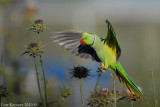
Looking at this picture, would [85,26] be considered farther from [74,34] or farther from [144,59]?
[74,34]

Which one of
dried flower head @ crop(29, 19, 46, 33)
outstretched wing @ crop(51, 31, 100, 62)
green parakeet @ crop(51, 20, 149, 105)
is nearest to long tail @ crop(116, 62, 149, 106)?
green parakeet @ crop(51, 20, 149, 105)

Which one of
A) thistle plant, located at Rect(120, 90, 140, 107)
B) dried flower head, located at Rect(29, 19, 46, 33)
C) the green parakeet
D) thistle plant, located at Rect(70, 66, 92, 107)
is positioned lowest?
thistle plant, located at Rect(120, 90, 140, 107)

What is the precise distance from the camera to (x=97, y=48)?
175 cm

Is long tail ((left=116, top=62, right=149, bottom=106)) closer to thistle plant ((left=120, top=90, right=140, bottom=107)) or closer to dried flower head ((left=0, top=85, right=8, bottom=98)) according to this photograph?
thistle plant ((left=120, top=90, right=140, bottom=107))

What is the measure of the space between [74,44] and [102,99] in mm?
524

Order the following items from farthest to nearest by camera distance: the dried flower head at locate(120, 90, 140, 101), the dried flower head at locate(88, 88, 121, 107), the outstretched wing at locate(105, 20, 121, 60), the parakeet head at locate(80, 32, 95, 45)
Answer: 1. the parakeet head at locate(80, 32, 95, 45)
2. the outstretched wing at locate(105, 20, 121, 60)
3. the dried flower head at locate(120, 90, 140, 101)
4. the dried flower head at locate(88, 88, 121, 107)

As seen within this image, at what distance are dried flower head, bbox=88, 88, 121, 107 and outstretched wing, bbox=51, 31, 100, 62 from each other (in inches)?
15.7

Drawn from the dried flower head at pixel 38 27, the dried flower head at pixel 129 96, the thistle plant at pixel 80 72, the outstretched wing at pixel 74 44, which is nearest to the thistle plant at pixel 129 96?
the dried flower head at pixel 129 96

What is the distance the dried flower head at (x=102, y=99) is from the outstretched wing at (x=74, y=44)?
1.31ft

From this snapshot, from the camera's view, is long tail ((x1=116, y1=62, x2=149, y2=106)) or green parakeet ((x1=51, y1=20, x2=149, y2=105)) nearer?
long tail ((x1=116, y1=62, x2=149, y2=106))

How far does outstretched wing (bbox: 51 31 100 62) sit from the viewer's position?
5.92ft

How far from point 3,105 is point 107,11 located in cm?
1149

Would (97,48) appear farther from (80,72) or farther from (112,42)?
(80,72)

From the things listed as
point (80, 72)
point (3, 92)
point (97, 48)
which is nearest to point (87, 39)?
point (97, 48)
